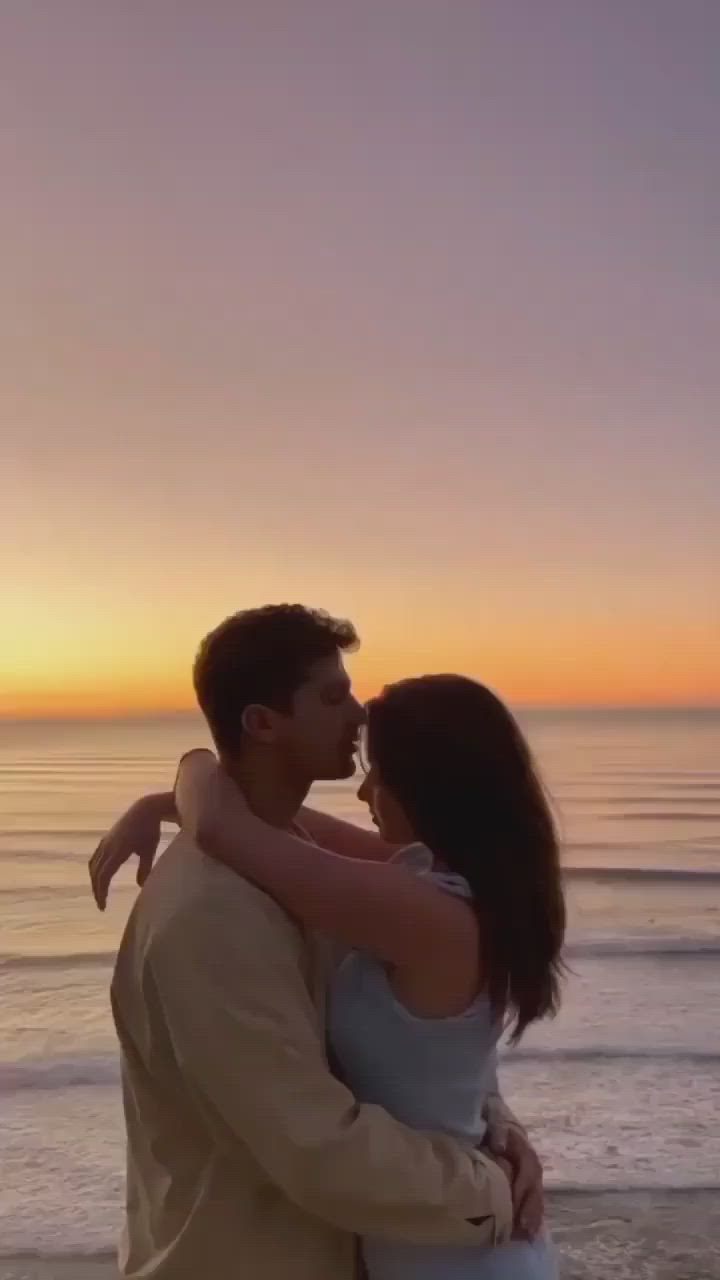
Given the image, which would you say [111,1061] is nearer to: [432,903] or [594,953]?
[594,953]

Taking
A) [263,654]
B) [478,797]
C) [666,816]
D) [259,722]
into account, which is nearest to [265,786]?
[259,722]

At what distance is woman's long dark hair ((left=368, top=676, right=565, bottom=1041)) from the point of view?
6.81 feet

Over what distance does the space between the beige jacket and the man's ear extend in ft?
0.77

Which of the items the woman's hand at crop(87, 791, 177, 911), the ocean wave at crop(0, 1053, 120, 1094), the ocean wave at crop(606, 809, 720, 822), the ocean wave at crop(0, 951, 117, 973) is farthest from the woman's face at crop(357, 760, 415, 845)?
the ocean wave at crop(606, 809, 720, 822)

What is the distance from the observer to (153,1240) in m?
2.04

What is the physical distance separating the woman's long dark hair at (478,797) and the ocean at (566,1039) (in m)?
0.74

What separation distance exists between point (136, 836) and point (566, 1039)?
17.5 ft

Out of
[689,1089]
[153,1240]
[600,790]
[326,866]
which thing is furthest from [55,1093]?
[600,790]

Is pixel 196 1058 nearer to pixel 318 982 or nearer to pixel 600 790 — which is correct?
pixel 318 982

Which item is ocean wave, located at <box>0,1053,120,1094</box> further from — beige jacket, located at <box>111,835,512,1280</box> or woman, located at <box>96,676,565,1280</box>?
woman, located at <box>96,676,565,1280</box>

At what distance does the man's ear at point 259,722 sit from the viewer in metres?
2.08

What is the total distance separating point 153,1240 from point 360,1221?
38cm

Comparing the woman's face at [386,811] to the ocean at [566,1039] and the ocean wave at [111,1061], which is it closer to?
the ocean at [566,1039]

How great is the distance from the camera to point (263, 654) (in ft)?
6.73
